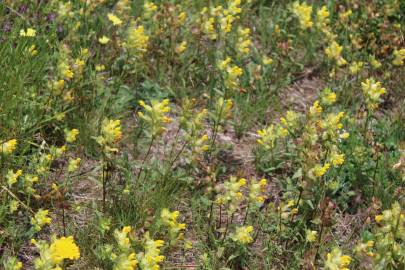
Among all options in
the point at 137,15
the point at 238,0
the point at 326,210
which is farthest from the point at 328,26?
the point at 326,210

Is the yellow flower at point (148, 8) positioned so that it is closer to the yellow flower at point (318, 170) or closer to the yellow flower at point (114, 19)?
the yellow flower at point (114, 19)

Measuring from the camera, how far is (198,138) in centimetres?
357

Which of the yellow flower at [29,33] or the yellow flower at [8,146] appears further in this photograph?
the yellow flower at [29,33]

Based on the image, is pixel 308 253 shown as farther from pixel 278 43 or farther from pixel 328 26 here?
pixel 328 26

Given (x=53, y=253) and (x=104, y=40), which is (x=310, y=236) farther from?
(x=104, y=40)

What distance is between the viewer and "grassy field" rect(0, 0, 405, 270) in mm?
3105

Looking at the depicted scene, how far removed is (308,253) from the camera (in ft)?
9.87

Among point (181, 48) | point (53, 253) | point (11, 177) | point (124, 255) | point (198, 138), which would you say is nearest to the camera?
point (53, 253)

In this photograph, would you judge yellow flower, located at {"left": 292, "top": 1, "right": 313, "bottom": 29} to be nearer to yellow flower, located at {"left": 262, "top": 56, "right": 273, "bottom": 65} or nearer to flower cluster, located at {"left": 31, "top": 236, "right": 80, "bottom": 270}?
yellow flower, located at {"left": 262, "top": 56, "right": 273, "bottom": 65}

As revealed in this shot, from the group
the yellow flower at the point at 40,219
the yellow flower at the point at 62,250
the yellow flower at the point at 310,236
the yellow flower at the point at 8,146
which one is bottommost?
the yellow flower at the point at 310,236

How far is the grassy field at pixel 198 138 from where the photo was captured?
311 centimetres

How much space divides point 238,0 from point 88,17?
3.06ft

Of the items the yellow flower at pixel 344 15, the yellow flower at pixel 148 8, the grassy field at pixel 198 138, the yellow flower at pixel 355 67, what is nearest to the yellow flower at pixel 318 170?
the grassy field at pixel 198 138

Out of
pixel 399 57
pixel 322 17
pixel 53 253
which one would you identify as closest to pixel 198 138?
pixel 53 253
